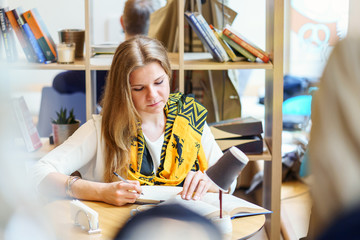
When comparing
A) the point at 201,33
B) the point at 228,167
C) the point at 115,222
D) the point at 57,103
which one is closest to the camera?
the point at 228,167

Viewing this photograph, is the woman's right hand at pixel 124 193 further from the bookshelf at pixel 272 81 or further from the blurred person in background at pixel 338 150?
the blurred person in background at pixel 338 150

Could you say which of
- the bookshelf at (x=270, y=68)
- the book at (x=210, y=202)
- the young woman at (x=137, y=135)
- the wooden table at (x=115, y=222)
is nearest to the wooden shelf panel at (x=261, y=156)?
the bookshelf at (x=270, y=68)

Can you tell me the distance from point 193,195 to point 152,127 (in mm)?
516

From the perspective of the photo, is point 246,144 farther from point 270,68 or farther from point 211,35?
point 211,35

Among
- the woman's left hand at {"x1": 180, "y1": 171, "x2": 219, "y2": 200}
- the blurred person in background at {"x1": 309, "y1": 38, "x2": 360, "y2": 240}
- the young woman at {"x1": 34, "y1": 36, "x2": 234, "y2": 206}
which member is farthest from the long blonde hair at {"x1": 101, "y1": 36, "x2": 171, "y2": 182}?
the blurred person in background at {"x1": 309, "y1": 38, "x2": 360, "y2": 240}

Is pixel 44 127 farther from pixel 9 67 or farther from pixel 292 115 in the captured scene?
pixel 9 67

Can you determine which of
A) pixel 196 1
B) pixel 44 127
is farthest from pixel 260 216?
pixel 44 127

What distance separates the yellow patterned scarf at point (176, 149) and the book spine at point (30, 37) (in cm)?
75

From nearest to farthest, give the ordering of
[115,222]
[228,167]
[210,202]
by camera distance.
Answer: [228,167] → [115,222] → [210,202]

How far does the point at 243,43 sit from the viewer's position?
8.08 feet

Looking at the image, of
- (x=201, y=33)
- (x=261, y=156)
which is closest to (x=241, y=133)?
(x=261, y=156)

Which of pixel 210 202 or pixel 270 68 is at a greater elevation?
pixel 270 68

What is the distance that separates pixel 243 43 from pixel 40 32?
991 mm

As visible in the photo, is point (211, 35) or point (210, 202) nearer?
point (210, 202)
